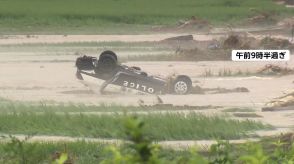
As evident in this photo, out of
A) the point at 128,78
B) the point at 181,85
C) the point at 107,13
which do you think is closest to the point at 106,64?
the point at 128,78

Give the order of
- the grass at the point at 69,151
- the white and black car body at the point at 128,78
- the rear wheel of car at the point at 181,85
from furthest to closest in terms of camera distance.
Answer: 1. the rear wheel of car at the point at 181,85
2. the white and black car body at the point at 128,78
3. the grass at the point at 69,151

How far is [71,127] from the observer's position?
1456cm

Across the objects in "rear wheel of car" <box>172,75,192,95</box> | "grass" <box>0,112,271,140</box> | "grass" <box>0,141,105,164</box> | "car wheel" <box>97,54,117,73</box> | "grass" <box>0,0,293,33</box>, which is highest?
"grass" <box>0,0,293,33</box>

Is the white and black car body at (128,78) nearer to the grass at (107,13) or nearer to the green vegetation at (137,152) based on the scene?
the green vegetation at (137,152)

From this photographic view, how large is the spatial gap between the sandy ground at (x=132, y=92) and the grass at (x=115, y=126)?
539 millimetres

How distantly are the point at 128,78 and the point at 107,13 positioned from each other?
1142 inches

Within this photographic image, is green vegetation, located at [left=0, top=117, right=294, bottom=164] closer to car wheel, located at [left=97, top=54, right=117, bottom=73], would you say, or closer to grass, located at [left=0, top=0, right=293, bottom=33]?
car wheel, located at [left=97, top=54, right=117, bottom=73]

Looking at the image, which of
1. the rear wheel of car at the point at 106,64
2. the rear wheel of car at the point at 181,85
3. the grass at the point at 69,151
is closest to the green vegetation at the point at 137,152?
the grass at the point at 69,151

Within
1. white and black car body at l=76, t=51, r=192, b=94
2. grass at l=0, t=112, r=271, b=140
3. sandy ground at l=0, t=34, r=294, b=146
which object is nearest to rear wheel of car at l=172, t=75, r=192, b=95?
white and black car body at l=76, t=51, r=192, b=94

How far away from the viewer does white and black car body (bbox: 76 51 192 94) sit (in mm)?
21641

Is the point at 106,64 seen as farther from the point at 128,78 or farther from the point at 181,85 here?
the point at 181,85

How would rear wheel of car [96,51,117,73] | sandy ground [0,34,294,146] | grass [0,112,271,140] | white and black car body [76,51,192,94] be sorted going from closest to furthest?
grass [0,112,271,140] → sandy ground [0,34,294,146] → white and black car body [76,51,192,94] → rear wheel of car [96,51,117,73]

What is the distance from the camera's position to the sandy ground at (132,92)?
20.4m

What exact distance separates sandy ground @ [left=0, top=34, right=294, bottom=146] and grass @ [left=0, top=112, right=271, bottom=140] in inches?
21.2
